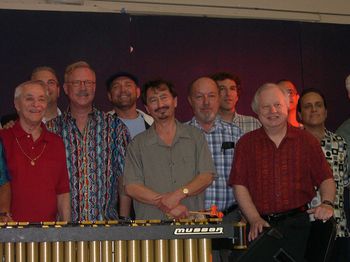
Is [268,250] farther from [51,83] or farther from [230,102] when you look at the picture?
[51,83]

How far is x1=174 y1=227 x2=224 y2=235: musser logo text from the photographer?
4395 mm

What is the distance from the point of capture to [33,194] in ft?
17.5

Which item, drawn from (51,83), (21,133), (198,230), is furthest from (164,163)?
(51,83)

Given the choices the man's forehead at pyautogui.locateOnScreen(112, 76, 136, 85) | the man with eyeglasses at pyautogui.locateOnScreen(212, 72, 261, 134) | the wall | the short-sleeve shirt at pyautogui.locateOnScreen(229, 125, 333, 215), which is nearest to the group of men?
the short-sleeve shirt at pyautogui.locateOnScreen(229, 125, 333, 215)

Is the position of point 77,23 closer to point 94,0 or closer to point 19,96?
point 94,0

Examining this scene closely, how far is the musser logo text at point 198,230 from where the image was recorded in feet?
14.4

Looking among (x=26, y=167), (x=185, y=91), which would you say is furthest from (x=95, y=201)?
(x=185, y=91)

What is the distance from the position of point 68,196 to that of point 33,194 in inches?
11.7

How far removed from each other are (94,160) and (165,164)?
1.83 feet

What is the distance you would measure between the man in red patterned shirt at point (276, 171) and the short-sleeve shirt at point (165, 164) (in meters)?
0.37

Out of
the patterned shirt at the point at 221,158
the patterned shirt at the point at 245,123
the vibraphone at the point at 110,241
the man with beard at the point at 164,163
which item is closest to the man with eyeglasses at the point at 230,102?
the patterned shirt at the point at 245,123

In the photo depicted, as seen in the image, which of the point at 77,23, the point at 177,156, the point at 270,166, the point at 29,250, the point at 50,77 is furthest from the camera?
the point at 77,23

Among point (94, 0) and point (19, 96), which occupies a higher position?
point (94, 0)

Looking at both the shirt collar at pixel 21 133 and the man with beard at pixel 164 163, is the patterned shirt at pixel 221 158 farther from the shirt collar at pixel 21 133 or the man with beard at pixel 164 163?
the shirt collar at pixel 21 133
